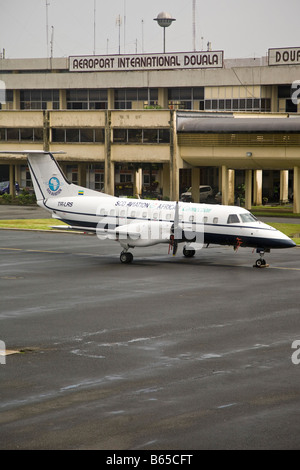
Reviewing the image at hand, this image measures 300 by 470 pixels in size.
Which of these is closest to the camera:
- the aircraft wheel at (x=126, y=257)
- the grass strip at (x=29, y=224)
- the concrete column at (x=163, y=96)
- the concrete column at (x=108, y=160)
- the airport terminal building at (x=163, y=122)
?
the aircraft wheel at (x=126, y=257)

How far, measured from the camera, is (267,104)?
340ft

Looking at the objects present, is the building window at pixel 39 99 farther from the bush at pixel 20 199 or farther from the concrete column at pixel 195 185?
the concrete column at pixel 195 185

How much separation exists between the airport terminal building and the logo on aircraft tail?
110 ft

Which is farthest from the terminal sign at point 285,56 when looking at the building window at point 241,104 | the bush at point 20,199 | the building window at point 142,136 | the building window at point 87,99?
the bush at point 20,199

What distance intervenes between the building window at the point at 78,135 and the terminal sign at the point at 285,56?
32.3 m

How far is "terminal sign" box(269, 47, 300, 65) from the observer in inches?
3927

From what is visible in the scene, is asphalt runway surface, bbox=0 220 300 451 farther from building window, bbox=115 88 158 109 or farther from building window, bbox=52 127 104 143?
building window, bbox=115 88 158 109

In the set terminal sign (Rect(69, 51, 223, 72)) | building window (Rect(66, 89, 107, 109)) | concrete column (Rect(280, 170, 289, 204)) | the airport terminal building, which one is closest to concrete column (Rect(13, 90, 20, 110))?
the airport terminal building

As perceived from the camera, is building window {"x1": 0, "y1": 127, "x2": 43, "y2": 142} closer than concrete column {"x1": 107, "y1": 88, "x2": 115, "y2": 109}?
Yes

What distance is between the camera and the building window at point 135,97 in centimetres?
10875
